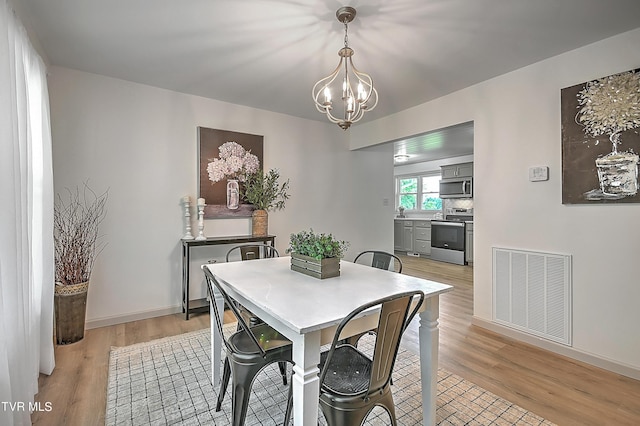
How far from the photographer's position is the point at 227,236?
144 inches

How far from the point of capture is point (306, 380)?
1.13 metres

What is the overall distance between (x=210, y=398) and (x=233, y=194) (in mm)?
2311

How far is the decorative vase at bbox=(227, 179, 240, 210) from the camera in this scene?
366 cm

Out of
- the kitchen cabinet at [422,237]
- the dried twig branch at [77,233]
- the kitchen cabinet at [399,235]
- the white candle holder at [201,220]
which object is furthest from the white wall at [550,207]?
the kitchen cabinet at [399,235]

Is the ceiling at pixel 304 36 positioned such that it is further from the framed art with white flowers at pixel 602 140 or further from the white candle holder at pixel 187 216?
the white candle holder at pixel 187 216

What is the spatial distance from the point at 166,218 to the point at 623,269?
411 cm

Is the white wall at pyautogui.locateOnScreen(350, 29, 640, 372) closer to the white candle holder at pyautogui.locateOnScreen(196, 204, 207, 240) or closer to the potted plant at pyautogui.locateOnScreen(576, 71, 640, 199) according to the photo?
the potted plant at pyautogui.locateOnScreen(576, 71, 640, 199)

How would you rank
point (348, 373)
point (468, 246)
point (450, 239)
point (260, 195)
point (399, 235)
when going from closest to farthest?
point (348, 373) → point (260, 195) → point (468, 246) → point (450, 239) → point (399, 235)

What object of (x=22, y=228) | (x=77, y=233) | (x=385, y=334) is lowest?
(x=385, y=334)

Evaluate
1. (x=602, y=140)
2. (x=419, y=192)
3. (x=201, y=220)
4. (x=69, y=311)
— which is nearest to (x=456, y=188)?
(x=419, y=192)

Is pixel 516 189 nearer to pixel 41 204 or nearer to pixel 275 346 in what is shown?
pixel 275 346

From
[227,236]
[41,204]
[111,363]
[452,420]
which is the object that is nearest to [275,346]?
[452,420]

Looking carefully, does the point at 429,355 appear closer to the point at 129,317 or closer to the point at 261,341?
the point at 261,341

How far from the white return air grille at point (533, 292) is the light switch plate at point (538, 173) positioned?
2.16 ft
